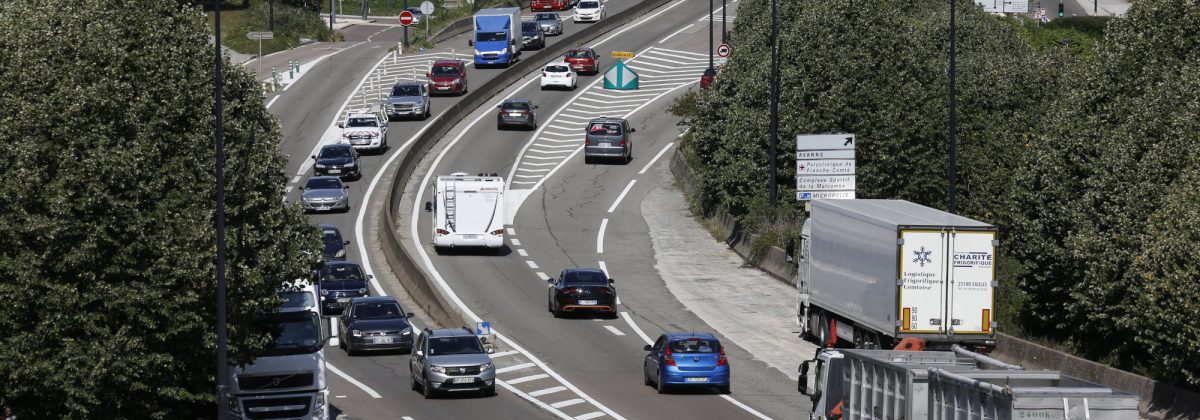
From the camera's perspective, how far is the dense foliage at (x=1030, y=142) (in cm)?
3309

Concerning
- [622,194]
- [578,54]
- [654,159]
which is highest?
[578,54]

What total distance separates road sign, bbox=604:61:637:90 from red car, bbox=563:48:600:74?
5.77 metres

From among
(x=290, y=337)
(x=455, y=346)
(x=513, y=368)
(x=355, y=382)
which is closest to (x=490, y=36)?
(x=513, y=368)

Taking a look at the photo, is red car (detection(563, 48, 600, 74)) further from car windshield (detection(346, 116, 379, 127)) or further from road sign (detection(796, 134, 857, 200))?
road sign (detection(796, 134, 857, 200))

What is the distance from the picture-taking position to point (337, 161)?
65.1m

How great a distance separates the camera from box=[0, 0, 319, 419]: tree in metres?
24.1

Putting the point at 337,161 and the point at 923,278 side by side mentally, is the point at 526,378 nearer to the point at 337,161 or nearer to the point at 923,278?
the point at 923,278

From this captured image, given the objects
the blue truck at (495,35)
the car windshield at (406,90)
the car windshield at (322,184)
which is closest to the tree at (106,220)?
the car windshield at (322,184)

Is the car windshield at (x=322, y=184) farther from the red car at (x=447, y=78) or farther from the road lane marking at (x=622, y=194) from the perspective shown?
the red car at (x=447, y=78)

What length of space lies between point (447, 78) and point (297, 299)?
166ft

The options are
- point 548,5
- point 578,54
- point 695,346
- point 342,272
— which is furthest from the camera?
point 548,5

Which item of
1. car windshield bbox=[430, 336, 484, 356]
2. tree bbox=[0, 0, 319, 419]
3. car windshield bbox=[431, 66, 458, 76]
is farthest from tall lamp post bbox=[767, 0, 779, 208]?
car windshield bbox=[431, 66, 458, 76]

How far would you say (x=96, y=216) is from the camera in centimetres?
2445

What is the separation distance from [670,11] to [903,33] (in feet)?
180
